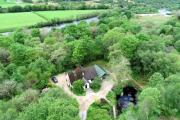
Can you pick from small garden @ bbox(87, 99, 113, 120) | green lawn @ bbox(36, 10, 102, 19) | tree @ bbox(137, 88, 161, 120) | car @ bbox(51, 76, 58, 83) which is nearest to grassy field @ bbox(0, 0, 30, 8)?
green lawn @ bbox(36, 10, 102, 19)

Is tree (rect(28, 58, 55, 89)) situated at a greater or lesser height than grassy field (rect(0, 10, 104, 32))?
lesser

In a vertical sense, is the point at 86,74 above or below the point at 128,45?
below

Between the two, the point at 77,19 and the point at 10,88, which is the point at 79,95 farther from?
the point at 77,19

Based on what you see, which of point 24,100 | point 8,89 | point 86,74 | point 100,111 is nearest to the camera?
point 24,100

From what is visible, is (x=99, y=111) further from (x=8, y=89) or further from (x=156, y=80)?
(x=8, y=89)

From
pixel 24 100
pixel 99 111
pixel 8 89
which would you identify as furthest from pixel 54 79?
pixel 99 111

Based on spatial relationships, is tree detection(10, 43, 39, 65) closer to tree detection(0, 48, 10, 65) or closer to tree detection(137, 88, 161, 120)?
tree detection(0, 48, 10, 65)

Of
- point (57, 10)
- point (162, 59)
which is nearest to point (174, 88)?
point (162, 59)
